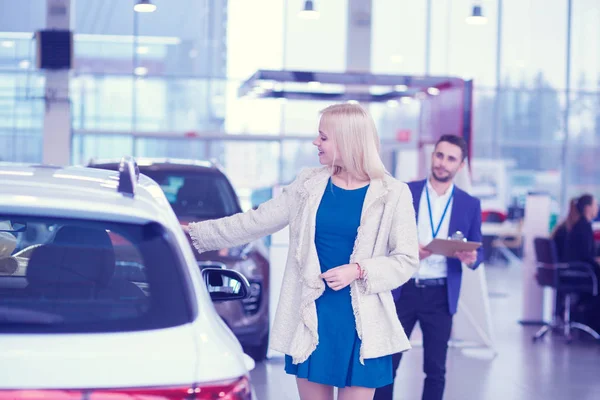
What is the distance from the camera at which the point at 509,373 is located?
23.3ft

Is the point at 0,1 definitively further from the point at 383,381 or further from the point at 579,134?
the point at 383,381

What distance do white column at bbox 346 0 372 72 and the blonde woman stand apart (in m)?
12.3

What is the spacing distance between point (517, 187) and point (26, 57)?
10.0m

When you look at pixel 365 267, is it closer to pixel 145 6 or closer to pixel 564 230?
pixel 564 230

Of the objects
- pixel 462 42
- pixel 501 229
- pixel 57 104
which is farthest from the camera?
pixel 462 42

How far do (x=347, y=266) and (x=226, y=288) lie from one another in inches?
16.3

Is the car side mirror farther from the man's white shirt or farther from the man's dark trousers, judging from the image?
the man's white shirt

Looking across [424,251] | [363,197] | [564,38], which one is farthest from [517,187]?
[363,197]

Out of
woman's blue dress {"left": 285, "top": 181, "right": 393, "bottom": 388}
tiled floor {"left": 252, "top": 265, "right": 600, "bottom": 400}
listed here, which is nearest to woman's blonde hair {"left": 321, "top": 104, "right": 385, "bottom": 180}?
woman's blue dress {"left": 285, "top": 181, "right": 393, "bottom": 388}

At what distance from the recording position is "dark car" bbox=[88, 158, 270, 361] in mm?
6375

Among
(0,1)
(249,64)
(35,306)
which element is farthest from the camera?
(249,64)

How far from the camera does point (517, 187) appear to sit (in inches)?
765

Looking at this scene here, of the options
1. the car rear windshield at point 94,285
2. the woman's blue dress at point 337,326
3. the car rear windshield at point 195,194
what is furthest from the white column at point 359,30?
the car rear windshield at point 94,285

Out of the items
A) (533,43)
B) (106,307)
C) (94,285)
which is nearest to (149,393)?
(106,307)
